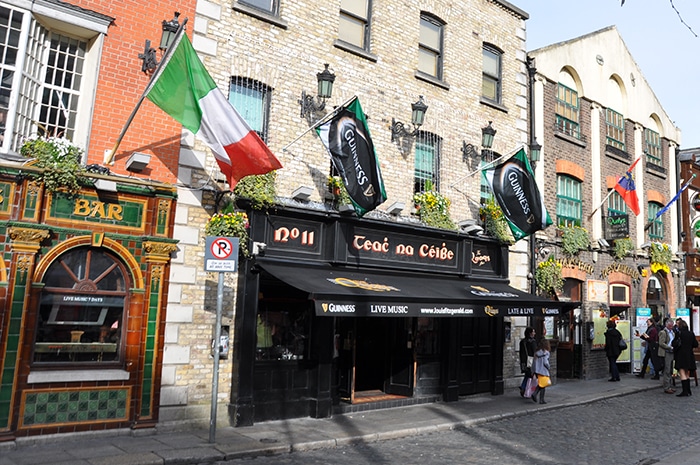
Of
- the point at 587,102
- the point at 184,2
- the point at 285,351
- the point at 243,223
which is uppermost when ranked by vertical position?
the point at 587,102

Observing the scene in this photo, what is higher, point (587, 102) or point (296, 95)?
point (587, 102)

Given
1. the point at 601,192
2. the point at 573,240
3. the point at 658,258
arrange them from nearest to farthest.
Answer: the point at 573,240 < the point at 601,192 < the point at 658,258

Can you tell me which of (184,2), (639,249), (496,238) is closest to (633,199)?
(639,249)

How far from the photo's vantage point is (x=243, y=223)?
33.4 ft

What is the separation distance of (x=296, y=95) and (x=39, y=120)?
4.64 metres

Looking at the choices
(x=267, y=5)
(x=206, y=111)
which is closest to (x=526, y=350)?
(x=206, y=111)

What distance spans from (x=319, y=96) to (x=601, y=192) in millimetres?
11812

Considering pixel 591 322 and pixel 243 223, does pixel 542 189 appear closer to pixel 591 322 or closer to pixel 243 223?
pixel 591 322

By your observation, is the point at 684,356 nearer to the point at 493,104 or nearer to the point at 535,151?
the point at 535,151

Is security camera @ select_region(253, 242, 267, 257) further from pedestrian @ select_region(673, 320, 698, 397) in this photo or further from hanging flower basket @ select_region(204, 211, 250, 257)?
pedestrian @ select_region(673, 320, 698, 397)

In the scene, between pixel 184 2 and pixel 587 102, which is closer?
pixel 184 2

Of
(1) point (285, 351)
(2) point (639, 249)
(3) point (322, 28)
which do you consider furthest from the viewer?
(2) point (639, 249)

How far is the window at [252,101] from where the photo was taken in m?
11.0

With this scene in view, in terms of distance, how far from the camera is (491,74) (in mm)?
16047
